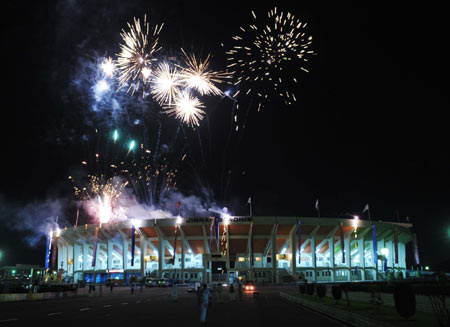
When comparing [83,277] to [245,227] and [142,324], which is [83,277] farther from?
[142,324]

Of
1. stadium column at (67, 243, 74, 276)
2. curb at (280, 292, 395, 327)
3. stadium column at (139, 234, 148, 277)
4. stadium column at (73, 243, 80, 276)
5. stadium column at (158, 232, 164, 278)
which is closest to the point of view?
curb at (280, 292, 395, 327)

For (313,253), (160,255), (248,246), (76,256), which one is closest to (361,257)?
(313,253)

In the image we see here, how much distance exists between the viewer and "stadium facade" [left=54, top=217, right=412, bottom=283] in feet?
261

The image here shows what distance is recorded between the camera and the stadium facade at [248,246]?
79.7 meters

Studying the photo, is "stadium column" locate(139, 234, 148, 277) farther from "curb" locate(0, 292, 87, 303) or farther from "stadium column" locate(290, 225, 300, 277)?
"curb" locate(0, 292, 87, 303)

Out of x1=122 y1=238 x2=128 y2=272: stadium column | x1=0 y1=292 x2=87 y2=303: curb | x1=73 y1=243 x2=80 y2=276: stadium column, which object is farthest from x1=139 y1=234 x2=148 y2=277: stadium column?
x1=0 y1=292 x2=87 y2=303: curb

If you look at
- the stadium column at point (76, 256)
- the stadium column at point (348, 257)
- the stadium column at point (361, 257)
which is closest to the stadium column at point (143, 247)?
the stadium column at point (76, 256)

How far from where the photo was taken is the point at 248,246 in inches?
3391

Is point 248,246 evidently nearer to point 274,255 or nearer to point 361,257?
point 274,255

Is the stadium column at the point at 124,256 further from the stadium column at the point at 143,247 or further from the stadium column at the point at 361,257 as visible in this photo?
the stadium column at the point at 361,257

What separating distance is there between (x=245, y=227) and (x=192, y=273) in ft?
56.6

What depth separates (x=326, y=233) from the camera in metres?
84.3

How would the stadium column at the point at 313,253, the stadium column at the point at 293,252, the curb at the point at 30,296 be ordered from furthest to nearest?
the stadium column at the point at 313,253, the stadium column at the point at 293,252, the curb at the point at 30,296

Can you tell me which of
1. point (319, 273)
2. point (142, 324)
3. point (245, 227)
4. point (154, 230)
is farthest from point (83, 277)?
point (142, 324)
